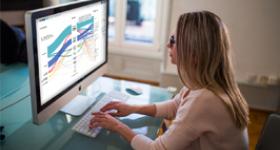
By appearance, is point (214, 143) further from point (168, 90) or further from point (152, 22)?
point (152, 22)

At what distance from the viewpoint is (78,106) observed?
1.38 meters

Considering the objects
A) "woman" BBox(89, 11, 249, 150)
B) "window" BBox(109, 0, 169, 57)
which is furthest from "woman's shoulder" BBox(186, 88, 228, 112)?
"window" BBox(109, 0, 169, 57)

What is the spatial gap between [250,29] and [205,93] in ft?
6.13

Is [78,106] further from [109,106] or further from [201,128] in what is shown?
[201,128]

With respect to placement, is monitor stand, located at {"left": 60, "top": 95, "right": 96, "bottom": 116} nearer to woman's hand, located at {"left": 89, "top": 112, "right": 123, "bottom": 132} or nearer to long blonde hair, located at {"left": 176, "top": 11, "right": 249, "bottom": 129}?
woman's hand, located at {"left": 89, "top": 112, "right": 123, "bottom": 132}

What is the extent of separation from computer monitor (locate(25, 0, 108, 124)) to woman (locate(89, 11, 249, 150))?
377 millimetres

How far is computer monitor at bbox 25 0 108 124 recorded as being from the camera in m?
Answer: 1.00

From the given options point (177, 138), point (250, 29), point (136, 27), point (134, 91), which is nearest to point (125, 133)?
point (177, 138)

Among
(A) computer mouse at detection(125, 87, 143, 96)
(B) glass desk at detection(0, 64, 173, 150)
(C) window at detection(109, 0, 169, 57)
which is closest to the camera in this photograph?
(B) glass desk at detection(0, 64, 173, 150)

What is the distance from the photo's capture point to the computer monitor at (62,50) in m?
1.00

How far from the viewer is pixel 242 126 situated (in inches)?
41.6

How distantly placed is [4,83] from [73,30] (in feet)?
1.98

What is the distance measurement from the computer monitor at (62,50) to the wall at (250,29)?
140cm

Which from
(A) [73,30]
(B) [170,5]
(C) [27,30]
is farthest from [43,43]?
(B) [170,5]
